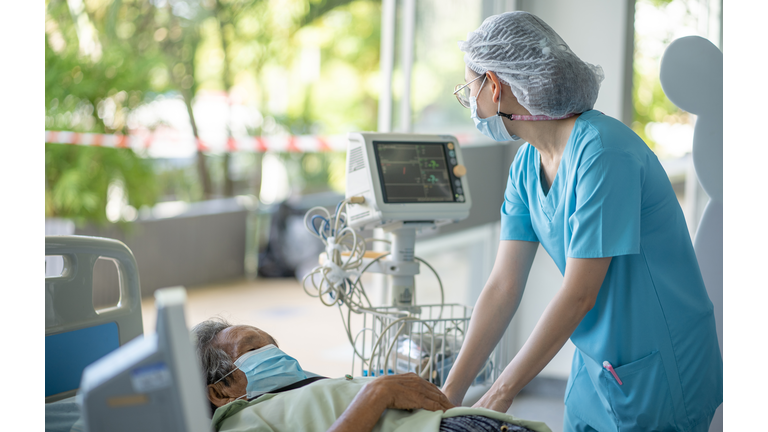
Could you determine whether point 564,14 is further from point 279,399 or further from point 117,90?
point 117,90

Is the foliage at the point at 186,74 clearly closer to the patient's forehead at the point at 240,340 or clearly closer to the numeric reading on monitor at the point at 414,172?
the patient's forehead at the point at 240,340

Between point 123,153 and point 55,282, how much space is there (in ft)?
11.2

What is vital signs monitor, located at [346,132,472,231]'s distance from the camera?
5.28ft

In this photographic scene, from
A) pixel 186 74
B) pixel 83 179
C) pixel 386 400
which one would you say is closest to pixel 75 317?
pixel 386 400

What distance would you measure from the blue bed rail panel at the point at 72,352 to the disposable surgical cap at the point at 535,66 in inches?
43.4

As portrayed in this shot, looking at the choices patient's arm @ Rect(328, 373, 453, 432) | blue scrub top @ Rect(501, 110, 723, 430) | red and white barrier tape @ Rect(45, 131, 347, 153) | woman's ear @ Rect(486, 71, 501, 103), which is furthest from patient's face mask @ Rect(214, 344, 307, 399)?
red and white barrier tape @ Rect(45, 131, 347, 153)

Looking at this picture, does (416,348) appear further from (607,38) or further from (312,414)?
(607,38)

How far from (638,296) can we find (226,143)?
5.73 meters

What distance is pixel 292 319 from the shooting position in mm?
4648

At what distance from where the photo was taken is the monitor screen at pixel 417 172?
5.35ft

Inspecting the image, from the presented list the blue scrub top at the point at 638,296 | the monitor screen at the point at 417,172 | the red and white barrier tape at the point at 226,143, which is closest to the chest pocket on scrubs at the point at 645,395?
the blue scrub top at the point at 638,296

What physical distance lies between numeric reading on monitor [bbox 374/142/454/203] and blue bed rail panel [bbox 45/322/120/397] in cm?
77

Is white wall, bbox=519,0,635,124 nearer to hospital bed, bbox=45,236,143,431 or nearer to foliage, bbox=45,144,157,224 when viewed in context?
hospital bed, bbox=45,236,143,431
